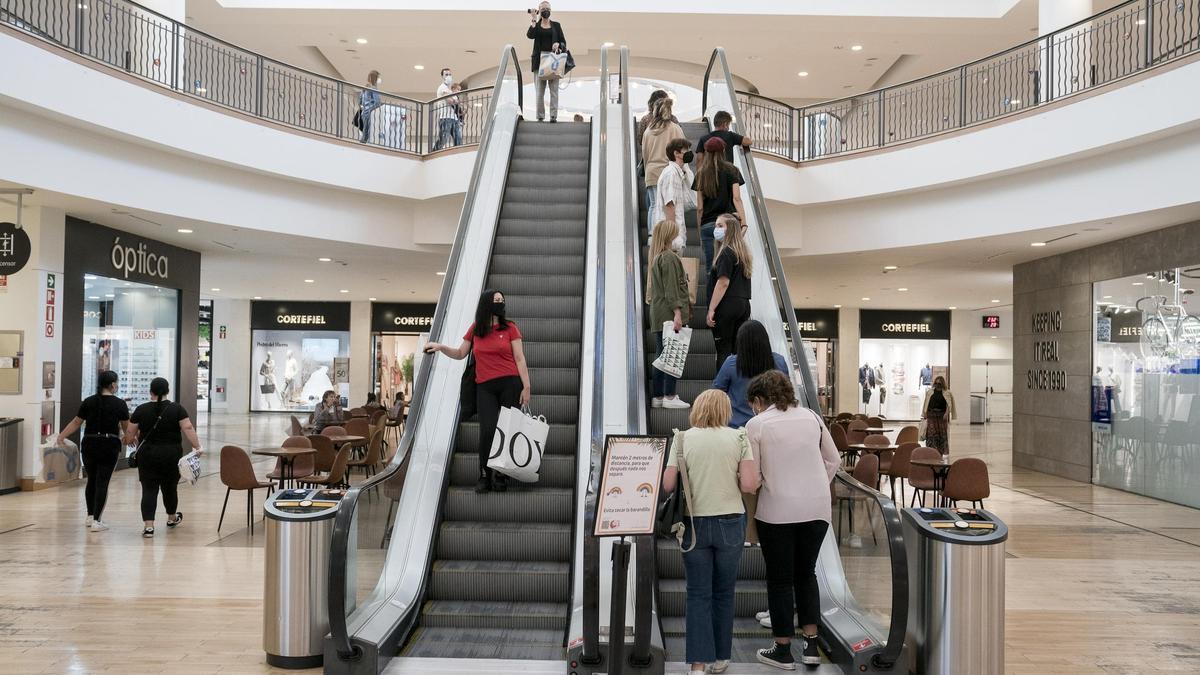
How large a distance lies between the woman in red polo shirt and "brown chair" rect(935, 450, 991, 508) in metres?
5.14

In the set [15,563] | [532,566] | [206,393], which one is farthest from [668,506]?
[206,393]

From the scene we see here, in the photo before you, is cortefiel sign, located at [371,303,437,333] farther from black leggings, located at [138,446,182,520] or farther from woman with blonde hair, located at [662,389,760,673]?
woman with blonde hair, located at [662,389,760,673]

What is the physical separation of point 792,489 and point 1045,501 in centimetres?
954

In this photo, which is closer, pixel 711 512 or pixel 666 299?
pixel 711 512

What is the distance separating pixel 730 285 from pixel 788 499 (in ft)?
8.66

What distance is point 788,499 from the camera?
4.68m

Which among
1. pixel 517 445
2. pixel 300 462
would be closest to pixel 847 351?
pixel 300 462

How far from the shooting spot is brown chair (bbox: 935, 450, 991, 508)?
931 cm

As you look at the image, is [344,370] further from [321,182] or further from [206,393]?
[321,182]

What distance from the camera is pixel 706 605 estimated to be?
4641mm

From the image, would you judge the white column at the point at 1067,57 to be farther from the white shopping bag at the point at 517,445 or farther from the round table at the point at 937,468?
the white shopping bag at the point at 517,445

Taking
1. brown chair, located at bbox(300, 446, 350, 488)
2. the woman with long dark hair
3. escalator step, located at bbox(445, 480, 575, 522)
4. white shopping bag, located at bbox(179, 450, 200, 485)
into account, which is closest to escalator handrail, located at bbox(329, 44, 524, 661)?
escalator step, located at bbox(445, 480, 575, 522)

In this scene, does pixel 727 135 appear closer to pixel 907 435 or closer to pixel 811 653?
pixel 907 435

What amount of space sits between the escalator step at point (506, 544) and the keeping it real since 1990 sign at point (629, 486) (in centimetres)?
179
